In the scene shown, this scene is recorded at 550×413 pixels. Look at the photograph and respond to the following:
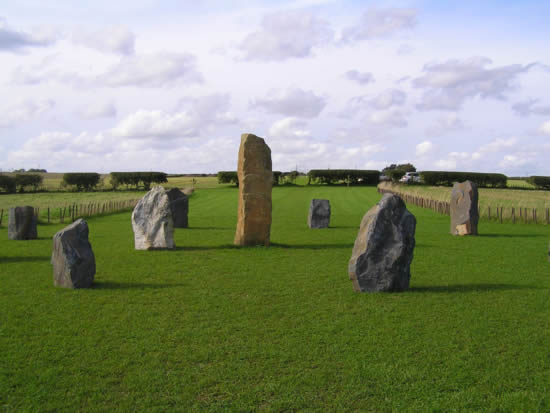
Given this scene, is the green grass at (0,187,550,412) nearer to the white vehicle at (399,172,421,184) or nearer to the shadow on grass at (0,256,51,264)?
the shadow on grass at (0,256,51,264)

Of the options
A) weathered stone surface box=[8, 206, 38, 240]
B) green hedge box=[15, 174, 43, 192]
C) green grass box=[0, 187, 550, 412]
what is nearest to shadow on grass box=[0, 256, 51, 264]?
green grass box=[0, 187, 550, 412]

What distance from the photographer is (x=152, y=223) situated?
1510 centimetres

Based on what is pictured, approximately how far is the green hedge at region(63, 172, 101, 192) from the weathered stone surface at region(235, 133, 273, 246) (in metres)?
53.7

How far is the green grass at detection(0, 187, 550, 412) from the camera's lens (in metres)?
5.35

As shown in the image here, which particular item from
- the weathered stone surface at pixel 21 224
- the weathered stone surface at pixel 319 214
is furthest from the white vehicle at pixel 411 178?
the weathered stone surface at pixel 21 224

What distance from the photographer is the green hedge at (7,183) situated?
56.2m

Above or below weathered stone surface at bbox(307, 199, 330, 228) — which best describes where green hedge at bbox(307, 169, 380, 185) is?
above

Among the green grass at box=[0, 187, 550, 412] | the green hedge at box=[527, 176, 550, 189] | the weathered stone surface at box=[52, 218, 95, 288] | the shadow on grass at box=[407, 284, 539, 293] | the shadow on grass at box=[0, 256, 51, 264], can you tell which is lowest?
the green grass at box=[0, 187, 550, 412]

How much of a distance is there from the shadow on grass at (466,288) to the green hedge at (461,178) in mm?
56753

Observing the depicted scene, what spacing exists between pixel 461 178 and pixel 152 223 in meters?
57.0

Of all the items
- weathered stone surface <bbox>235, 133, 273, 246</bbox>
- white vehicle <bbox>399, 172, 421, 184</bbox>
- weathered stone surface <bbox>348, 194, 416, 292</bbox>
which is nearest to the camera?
weathered stone surface <bbox>348, 194, 416, 292</bbox>

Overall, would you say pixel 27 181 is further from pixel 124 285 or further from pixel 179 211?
pixel 124 285

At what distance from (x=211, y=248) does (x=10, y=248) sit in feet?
20.5

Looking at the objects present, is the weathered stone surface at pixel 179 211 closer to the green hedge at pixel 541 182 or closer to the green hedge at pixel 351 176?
the green hedge at pixel 351 176
